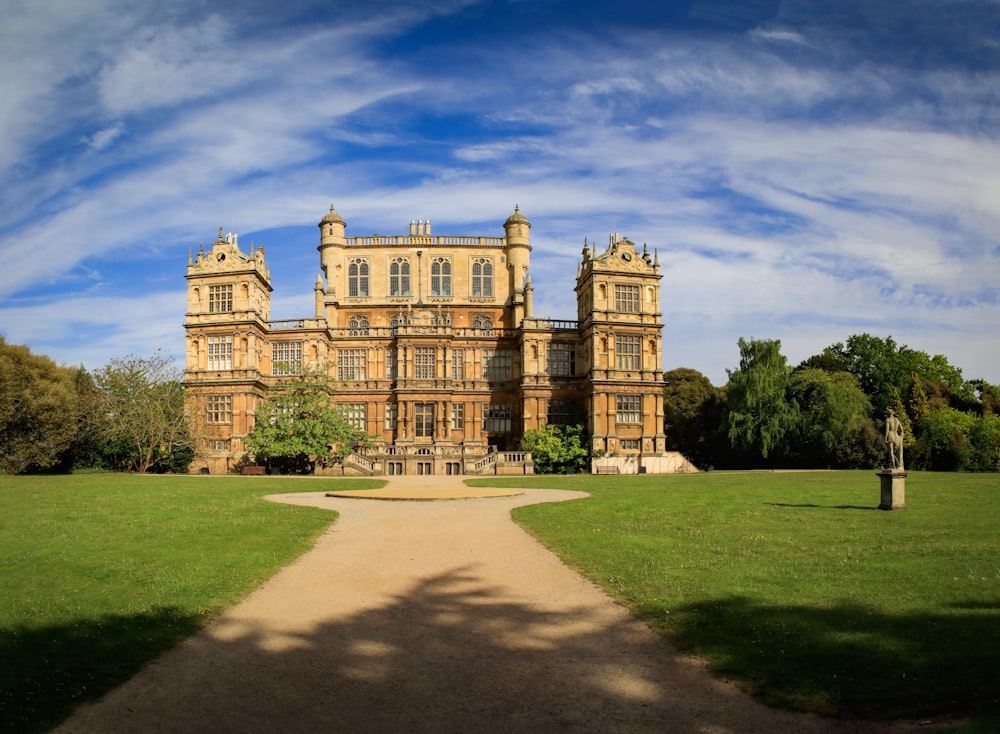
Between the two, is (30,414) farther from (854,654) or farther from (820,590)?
(854,654)

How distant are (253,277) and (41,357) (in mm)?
14065

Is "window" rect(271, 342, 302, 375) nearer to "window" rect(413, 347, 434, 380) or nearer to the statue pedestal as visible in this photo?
"window" rect(413, 347, 434, 380)

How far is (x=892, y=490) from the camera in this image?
23.0 meters

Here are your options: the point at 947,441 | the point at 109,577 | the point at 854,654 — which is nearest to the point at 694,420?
the point at 947,441

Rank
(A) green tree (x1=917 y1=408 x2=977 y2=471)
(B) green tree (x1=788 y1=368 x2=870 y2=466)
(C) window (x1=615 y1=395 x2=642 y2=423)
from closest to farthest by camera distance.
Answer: (A) green tree (x1=917 y1=408 x2=977 y2=471)
(C) window (x1=615 y1=395 x2=642 y2=423)
(B) green tree (x1=788 y1=368 x2=870 y2=466)

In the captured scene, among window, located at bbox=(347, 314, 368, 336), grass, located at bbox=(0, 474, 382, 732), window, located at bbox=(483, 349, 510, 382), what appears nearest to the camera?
grass, located at bbox=(0, 474, 382, 732)

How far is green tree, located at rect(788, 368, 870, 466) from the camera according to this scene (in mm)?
56156

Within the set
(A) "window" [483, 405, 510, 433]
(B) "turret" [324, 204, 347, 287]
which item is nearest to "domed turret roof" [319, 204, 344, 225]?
(B) "turret" [324, 204, 347, 287]

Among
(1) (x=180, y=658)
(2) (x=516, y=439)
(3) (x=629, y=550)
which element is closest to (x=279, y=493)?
(3) (x=629, y=550)

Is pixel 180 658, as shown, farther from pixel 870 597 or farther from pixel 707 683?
pixel 870 597

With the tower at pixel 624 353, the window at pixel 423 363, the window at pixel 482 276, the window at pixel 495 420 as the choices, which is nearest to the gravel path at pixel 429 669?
the tower at pixel 624 353

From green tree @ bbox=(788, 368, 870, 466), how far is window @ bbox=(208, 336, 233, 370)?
4011 cm

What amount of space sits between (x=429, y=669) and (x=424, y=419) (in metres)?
48.4

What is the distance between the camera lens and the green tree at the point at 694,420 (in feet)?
219
